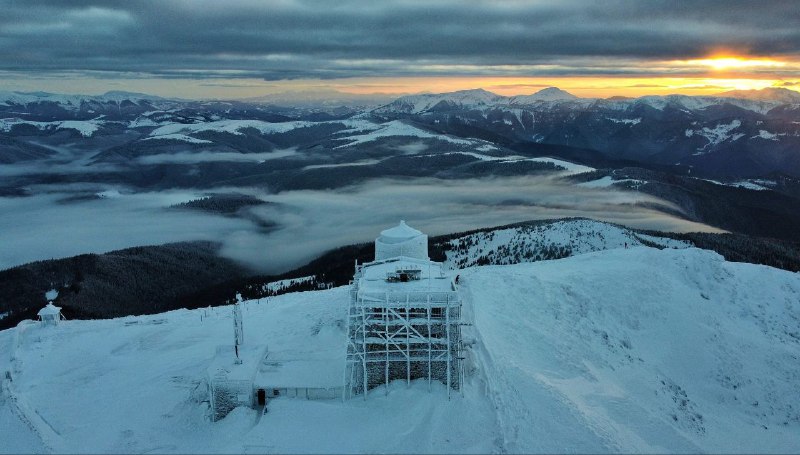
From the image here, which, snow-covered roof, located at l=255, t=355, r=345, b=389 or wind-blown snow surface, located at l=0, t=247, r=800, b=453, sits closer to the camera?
wind-blown snow surface, located at l=0, t=247, r=800, b=453

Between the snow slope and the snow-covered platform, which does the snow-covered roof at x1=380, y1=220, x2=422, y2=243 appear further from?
the snow-covered platform

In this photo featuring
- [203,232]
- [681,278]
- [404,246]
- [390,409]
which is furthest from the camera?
[203,232]

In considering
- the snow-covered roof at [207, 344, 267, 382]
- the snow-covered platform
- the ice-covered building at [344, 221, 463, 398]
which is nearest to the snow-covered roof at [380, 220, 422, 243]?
the ice-covered building at [344, 221, 463, 398]

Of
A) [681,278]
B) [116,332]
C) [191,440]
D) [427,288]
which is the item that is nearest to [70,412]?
[191,440]

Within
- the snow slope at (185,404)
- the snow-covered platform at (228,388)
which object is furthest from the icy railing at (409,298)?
the snow-covered platform at (228,388)

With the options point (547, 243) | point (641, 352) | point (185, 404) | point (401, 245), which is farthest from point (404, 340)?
point (547, 243)

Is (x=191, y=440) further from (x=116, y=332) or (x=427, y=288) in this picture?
(x=116, y=332)

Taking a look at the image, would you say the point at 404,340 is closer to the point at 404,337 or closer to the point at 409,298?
the point at 404,337
